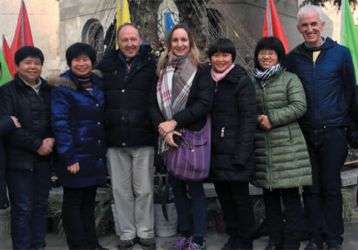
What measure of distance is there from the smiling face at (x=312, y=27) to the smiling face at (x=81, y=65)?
180cm

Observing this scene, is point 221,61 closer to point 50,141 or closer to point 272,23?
point 50,141

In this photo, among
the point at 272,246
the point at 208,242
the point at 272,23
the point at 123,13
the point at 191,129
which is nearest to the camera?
the point at 191,129

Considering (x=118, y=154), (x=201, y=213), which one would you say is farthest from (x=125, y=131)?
(x=201, y=213)

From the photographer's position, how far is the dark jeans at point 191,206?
178 inches

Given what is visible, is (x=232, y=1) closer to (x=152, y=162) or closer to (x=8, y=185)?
(x=152, y=162)

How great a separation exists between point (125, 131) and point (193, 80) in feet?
2.32

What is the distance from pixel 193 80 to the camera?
4457 mm

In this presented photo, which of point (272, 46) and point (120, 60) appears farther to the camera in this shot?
point (120, 60)

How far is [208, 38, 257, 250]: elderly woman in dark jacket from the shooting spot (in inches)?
169

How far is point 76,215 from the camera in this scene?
454 cm

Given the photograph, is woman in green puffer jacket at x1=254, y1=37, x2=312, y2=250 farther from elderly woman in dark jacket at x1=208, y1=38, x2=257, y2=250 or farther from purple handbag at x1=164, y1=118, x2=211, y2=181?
purple handbag at x1=164, y1=118, x2=211, y2=181

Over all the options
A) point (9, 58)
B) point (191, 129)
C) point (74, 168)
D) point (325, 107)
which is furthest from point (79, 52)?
point (9, 58)

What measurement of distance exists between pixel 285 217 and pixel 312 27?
157 cm

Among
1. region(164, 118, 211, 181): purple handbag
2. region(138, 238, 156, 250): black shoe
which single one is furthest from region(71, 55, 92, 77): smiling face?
region(138, 238, 156, 250): black shoe
